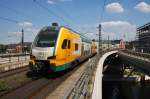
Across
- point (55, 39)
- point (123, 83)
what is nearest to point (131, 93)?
point (123, 83)

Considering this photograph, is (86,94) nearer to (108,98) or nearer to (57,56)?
(57,56)

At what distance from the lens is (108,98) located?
129 ft

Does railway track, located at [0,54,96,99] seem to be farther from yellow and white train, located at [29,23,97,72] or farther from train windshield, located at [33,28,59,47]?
train windshield, located at [33,28,59,47]

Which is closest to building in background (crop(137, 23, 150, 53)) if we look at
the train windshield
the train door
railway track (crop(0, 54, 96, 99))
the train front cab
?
the train front cab

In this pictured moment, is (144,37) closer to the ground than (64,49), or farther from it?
farther from it

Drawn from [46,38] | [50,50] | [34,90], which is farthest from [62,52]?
[34,90]

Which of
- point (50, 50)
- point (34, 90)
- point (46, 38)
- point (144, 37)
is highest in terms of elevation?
point (144, 37)

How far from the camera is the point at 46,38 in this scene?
19266 mm

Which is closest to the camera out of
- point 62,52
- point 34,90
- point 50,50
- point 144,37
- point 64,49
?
point 34,90

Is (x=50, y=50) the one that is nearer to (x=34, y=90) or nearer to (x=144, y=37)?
(x=34, y=90)

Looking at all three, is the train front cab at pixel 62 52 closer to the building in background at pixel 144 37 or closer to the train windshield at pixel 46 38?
the train windshield at pixel 46 38

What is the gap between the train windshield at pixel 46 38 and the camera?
18.9 m

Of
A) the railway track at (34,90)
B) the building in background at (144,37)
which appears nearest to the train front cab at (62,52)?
the railway track at (34,90)

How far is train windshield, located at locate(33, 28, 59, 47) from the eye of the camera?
18922mm
